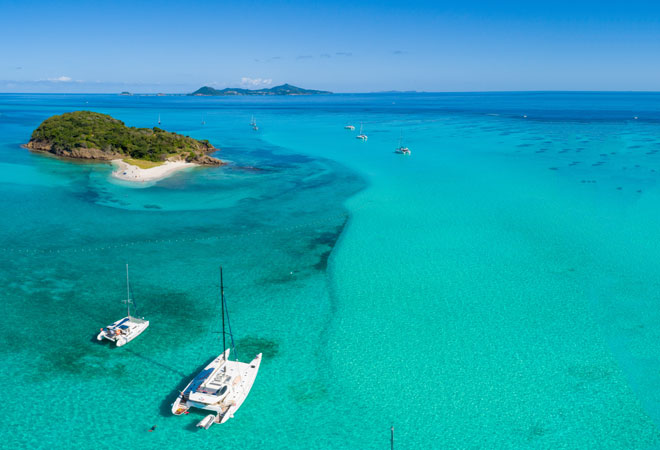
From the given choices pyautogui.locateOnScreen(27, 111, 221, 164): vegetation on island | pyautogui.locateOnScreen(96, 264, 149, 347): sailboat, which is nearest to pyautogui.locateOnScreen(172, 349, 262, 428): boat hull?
pyautogui.locateOnScreen(96, 264, 149, 347): sailboat

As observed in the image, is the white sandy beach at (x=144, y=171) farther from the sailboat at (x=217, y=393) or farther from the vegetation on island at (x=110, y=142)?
the sailboat at (x=217, y=393)

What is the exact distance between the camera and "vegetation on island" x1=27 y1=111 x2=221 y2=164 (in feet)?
323

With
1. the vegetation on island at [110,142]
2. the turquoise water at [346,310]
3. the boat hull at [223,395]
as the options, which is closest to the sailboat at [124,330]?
the turquoise water at [346,310]

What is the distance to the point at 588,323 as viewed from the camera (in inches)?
1433

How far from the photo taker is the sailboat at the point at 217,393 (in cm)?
2602

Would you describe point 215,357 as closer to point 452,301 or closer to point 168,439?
point 168,439

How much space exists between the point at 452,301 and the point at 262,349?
654 inches

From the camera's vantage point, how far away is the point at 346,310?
38.6m

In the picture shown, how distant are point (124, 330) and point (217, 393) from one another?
421 inches

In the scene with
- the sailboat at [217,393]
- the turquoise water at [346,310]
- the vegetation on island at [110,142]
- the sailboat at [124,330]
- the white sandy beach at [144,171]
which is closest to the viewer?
the sailboat at [217,393]

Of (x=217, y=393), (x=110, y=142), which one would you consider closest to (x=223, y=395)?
(x=217, y=393)

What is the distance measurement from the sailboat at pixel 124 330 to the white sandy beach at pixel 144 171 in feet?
179

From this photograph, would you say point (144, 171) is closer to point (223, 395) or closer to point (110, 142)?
point (110, 142)

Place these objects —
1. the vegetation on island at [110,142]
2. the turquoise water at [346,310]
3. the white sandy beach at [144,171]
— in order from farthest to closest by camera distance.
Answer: the vegetation on island at [110,142], the white sandy beach at [144,171], the turquoise water at [346,310]
